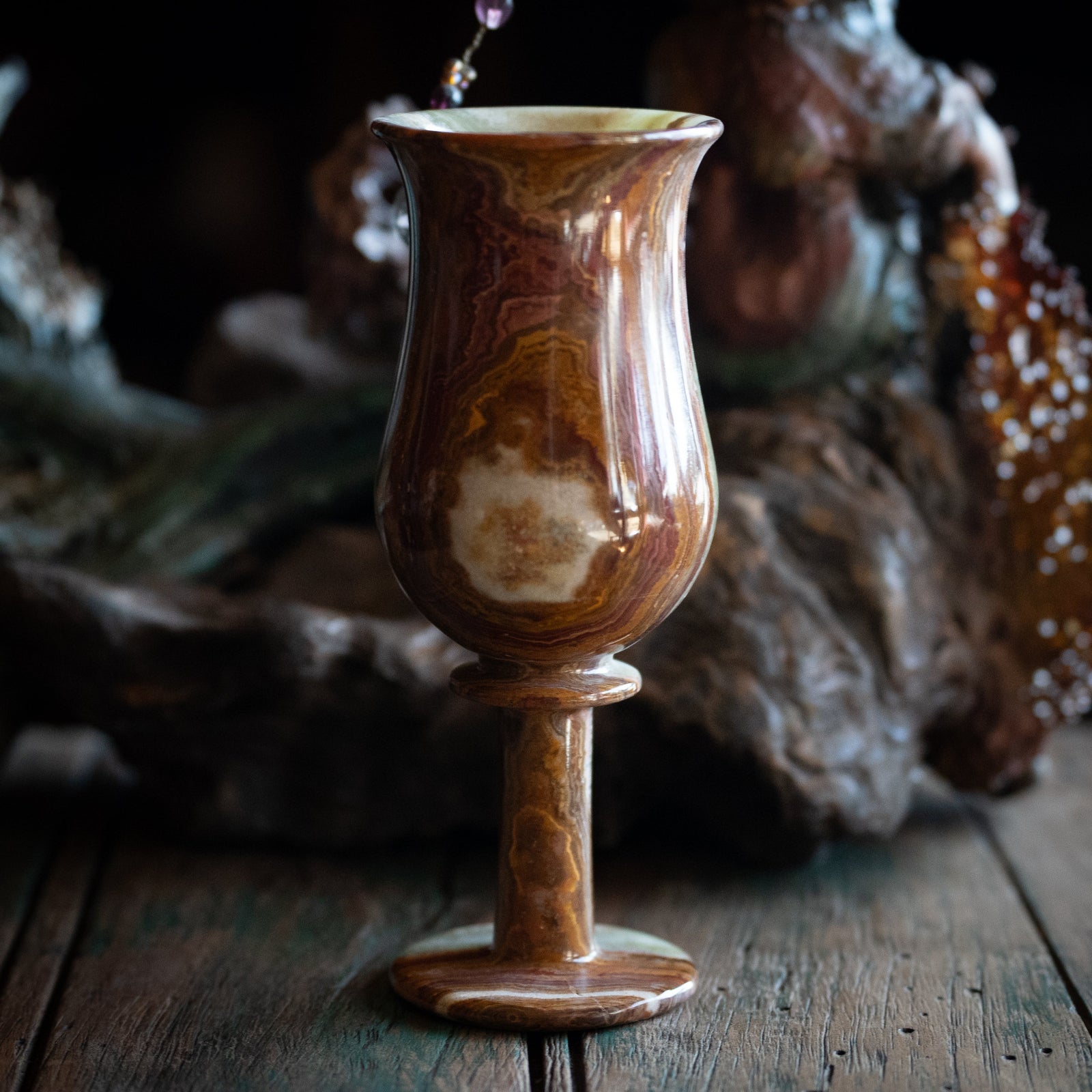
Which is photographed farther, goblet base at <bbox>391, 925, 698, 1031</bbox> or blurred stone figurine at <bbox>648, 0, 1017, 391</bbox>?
Answer: blurred stone figurine at <bbox>648, 0, 1017, 391</bbox>

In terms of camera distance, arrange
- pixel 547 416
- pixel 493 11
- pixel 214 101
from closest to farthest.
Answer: pixel 547 416
pixel 493 11
pixel 214 101

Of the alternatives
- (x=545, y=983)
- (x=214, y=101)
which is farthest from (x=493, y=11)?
(x=214, y=101)

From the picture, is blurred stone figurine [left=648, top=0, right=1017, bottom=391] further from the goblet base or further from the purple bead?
the goblet base

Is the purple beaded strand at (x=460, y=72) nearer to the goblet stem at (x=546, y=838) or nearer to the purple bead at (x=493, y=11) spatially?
the purple bead at (x=493, y=11)

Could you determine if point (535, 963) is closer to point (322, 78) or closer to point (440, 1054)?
point (440, 1054)

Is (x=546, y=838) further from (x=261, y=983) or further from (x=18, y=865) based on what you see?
(x=18, y=865)

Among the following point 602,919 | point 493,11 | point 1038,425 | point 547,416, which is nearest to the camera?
point 547,416

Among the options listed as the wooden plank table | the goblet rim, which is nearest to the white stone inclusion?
the goblet rim

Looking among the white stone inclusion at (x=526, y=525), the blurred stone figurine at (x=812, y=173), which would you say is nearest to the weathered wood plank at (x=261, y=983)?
the white stone inclusion at (x=526, y=525)
